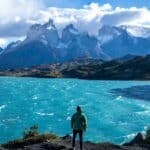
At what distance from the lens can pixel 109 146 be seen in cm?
3195

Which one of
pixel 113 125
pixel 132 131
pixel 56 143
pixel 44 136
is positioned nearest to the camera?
pixel 56 143

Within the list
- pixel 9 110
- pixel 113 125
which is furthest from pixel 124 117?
pixel 9 110

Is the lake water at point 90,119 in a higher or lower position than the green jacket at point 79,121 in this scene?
lower

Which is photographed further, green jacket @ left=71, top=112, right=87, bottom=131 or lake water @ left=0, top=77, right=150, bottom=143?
lake water @ left=0, top=77, right=150, bottom=143

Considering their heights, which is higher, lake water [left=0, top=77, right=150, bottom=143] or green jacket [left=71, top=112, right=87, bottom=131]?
green jacket [left=71, top=112, right=87, bottom=131]

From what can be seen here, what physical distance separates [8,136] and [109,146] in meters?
32.9

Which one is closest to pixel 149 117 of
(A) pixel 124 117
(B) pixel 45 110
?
(A) pixel 124 117

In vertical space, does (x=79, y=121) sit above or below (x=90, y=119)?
above

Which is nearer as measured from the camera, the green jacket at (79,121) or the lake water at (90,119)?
the green jacket at (79,121)

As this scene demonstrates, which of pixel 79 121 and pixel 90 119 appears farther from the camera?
pixel 90 119

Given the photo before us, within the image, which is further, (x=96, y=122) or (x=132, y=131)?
(x=96, y=122)

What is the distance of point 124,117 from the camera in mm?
85312

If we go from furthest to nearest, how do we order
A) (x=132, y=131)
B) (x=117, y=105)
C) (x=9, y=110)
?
(x=117, y=105)
(x=9, y=110)
(x=132, y=131)

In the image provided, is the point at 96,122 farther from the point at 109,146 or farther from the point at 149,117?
the point at 109,146
